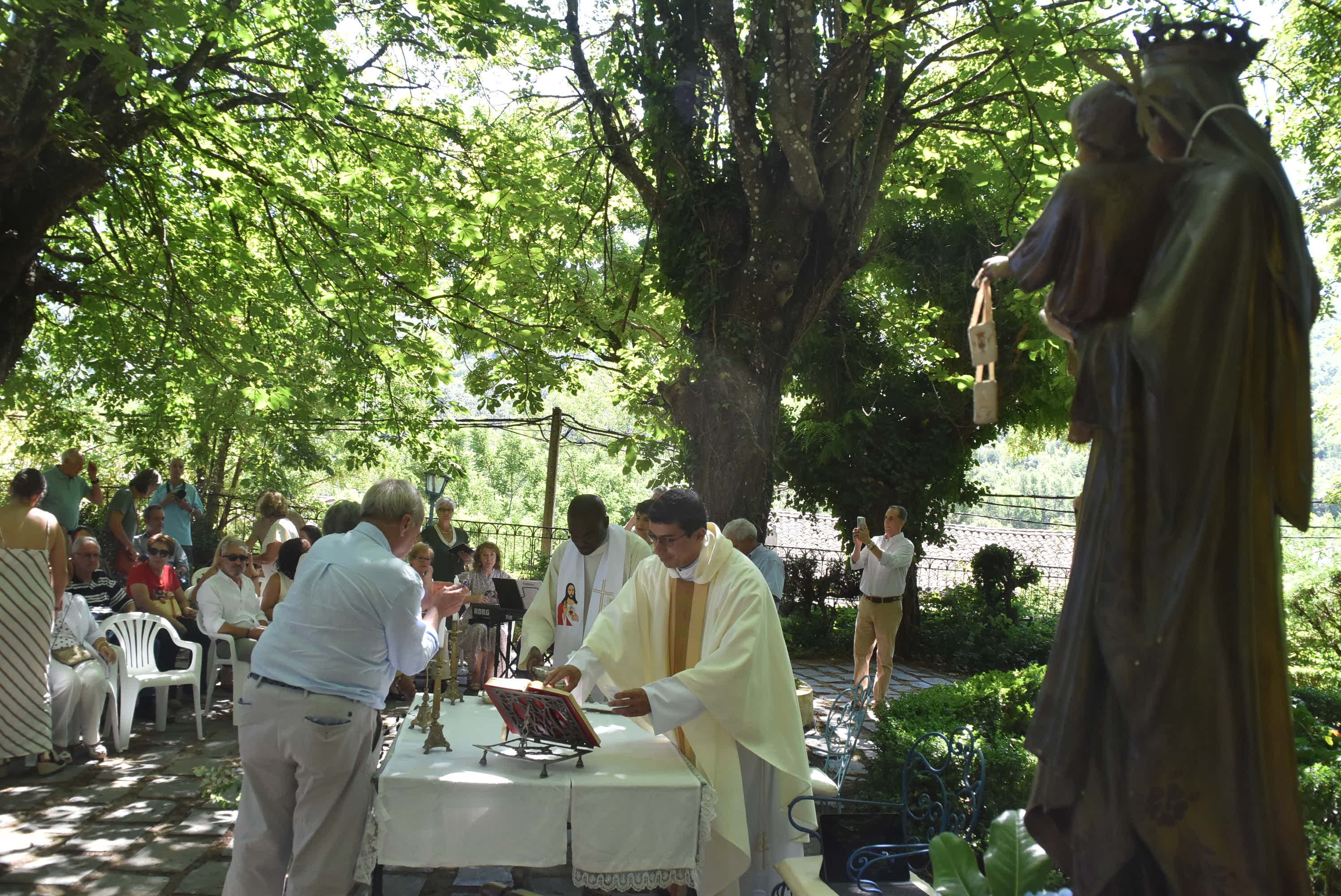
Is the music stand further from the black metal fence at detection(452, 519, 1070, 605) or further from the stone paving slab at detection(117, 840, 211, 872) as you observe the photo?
the black metal fence at detection(452, 519, 1070, 605)

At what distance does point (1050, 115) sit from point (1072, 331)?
5.89 meters

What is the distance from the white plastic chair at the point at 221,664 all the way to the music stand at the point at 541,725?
5.01 metres

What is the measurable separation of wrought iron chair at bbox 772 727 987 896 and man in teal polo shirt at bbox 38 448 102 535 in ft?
26.9

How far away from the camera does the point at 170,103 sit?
24.3 ft

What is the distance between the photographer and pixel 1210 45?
2184 mm

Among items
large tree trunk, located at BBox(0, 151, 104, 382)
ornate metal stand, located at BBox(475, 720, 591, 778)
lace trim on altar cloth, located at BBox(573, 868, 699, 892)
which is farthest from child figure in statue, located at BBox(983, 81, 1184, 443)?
large tree trunk, located at BBox(0, 151, 104, 382)

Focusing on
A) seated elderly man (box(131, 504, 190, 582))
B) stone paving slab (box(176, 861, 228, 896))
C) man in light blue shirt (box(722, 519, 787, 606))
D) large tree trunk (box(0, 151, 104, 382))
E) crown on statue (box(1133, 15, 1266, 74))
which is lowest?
stone paving slab (box(176, 861, 228, 896))

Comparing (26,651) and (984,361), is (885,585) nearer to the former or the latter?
(26,651)

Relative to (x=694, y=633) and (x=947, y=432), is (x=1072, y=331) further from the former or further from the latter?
(x=947, y=432)

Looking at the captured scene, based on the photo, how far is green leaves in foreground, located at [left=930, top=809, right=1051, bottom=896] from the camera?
2559 millimetres

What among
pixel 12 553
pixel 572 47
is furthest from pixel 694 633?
pixel 572 47

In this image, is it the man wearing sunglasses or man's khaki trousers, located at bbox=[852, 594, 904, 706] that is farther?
man's khaki trousers, located at bbox=[852, 594, 904, 706]

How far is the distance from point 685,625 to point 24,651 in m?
4.56

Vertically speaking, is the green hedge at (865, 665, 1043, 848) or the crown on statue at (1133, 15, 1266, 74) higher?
the crown on statue at (1133, 15, 1266, 74)
